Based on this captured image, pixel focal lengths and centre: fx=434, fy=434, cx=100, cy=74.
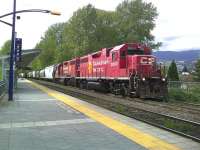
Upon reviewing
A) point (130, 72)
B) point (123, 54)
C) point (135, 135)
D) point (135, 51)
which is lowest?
point (135, 135)

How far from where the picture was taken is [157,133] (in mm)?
11719

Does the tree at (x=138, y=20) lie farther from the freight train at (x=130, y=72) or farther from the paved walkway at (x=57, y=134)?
the paved walkway at (x=57, y=134)

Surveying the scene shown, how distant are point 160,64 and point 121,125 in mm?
15144

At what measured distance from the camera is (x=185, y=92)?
110ft

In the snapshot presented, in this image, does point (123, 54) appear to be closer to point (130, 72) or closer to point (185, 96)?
point (130, 72)

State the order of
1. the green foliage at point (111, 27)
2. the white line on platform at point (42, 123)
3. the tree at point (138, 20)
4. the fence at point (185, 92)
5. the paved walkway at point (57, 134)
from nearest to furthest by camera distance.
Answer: the paved walkway at point (57, 134)
the white line on platform at point (42, 123)
the fence at point (185, 92)
the green foliage at point (111, 27)
the tree at point (138, 20)

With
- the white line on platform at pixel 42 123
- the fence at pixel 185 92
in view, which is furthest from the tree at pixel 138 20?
the white line on platform at pixel 42 123

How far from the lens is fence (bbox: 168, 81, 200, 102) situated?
1220 inches

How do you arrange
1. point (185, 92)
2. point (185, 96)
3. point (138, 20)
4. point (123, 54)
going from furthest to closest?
point (138, 20) < point (185, 92) < point (185, 96) < point (123, 54)

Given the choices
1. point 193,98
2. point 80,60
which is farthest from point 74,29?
point 193,98

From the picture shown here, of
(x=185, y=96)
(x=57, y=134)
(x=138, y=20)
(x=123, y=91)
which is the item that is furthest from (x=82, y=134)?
(x=138, y=20)

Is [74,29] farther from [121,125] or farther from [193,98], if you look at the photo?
[121,125]

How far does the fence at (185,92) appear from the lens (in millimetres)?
30984

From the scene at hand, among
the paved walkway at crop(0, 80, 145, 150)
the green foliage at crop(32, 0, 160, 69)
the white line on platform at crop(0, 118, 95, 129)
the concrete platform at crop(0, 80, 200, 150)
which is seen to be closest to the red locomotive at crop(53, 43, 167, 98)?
the concrete platform at crop(0, 80, 200, 150)
